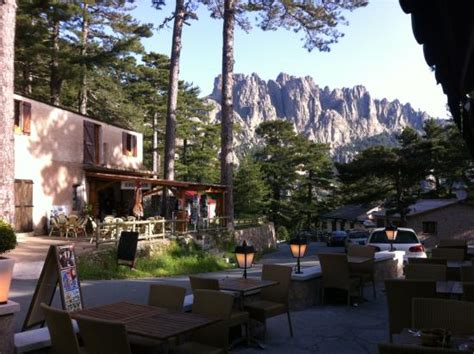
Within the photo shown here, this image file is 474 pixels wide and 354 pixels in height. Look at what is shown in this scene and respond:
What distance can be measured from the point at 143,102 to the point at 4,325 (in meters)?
35.8

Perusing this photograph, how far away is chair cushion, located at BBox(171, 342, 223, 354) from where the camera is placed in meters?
4.44

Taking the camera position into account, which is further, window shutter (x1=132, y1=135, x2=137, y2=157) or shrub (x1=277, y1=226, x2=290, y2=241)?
shrub (x1=277, y1=226, x2=290, y2=241)

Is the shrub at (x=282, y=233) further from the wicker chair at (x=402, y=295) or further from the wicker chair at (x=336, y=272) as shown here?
the wicker chair at (x=402, y=295)

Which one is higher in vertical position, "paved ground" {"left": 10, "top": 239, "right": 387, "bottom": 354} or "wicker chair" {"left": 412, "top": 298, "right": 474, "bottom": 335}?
"wicker chair" {"left": 412, "top": 298, "right": 474, "bottom": 335}

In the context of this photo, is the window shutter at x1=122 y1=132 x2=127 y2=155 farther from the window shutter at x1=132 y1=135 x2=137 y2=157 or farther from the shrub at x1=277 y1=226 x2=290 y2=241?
the shrub at x1=277 y1=226 x2=290 y2=241

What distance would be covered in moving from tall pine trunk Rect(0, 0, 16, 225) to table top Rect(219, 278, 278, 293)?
5.67m

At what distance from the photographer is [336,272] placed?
838cm

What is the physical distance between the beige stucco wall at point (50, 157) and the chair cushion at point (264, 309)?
13.0 metres

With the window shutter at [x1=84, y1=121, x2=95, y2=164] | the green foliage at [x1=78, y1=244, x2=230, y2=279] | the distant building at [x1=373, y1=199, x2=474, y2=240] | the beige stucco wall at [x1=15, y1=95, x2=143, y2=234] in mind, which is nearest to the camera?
the green foliage at [x1=78, y1=244, x2=230, y2=279]

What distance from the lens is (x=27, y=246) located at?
14648 mm

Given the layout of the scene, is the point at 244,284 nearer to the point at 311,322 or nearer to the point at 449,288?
the point at 311,322

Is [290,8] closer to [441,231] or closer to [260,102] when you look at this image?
[441,231]

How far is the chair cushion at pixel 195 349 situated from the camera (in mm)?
4441

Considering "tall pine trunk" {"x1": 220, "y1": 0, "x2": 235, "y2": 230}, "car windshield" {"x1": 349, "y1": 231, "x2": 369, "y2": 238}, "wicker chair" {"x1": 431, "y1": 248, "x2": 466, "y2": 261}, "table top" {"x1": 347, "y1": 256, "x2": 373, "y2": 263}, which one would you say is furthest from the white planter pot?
"car windshield" {"x1": 349, "y1": 231, "x2": 369, "y2": 238}
